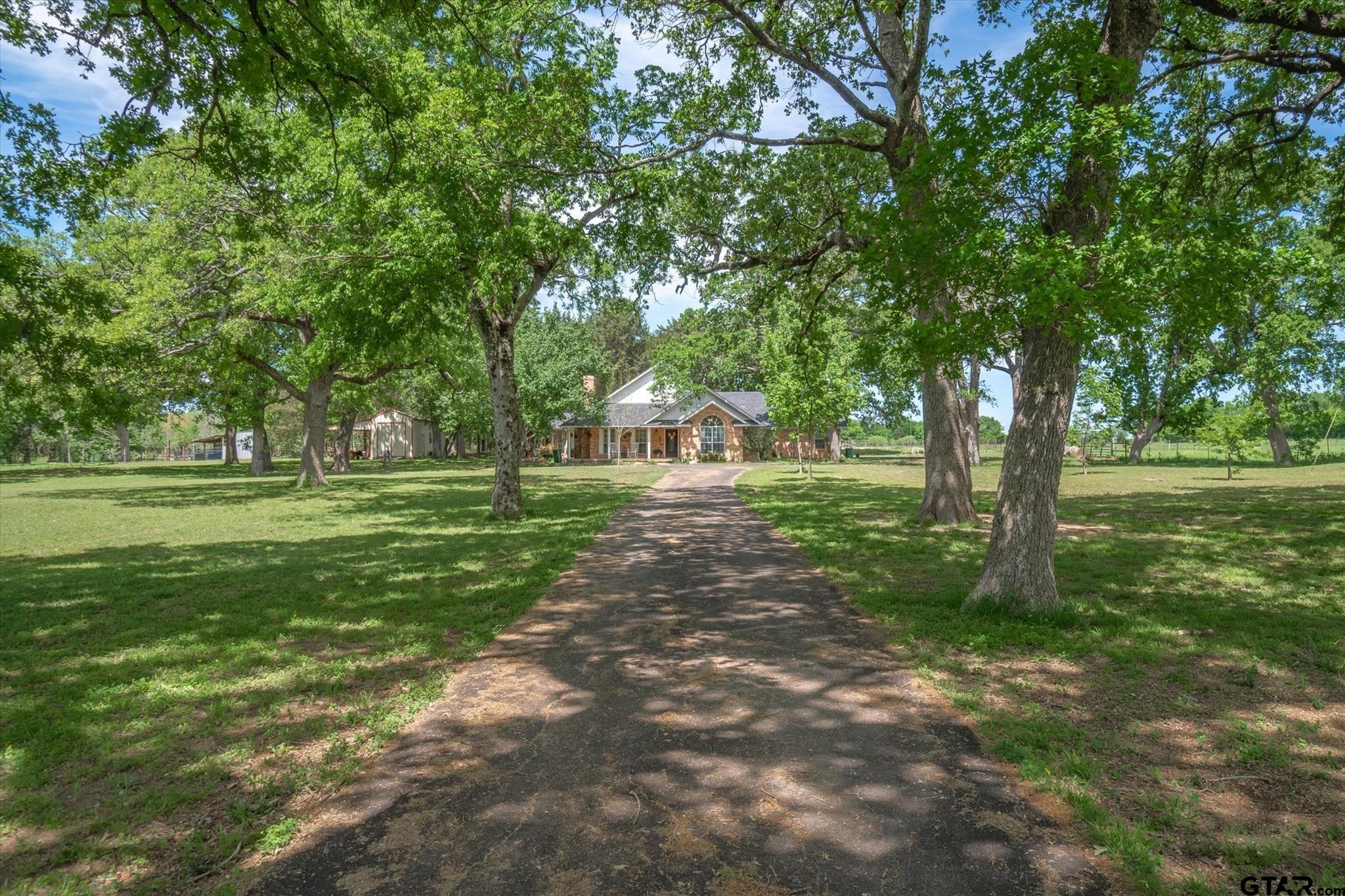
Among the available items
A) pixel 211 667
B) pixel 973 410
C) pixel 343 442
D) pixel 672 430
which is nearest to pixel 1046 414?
pixel 211 667

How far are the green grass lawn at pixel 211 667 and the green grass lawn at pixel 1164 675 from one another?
394cm

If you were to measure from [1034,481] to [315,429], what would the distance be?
25.6 metres

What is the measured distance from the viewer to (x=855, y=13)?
11.1m

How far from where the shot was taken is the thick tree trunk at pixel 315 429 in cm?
2533

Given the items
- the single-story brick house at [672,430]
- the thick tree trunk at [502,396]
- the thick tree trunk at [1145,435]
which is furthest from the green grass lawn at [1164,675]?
the single-story brick house at [672,430]

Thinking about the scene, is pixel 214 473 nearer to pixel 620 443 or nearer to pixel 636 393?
pixel 620 443

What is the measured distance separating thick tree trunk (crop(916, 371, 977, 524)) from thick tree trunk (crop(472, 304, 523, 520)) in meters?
8.22

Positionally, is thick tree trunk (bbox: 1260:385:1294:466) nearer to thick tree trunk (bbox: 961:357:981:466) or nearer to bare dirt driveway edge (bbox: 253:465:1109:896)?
thick tree trunk (bbox: 961:357:981:466)

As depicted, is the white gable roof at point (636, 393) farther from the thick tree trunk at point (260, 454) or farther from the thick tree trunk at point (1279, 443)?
the thick tree trunk at point (1279, 443)

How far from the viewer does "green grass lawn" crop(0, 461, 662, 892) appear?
10.7 ft

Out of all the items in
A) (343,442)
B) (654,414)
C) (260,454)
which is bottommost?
(260,454)

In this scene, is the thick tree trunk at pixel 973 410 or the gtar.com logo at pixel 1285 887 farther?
the thick tree trunk at pixel 973 410

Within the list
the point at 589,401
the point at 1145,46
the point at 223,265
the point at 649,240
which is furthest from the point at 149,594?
the point at 589,401

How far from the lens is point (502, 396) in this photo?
1408 centimetres
